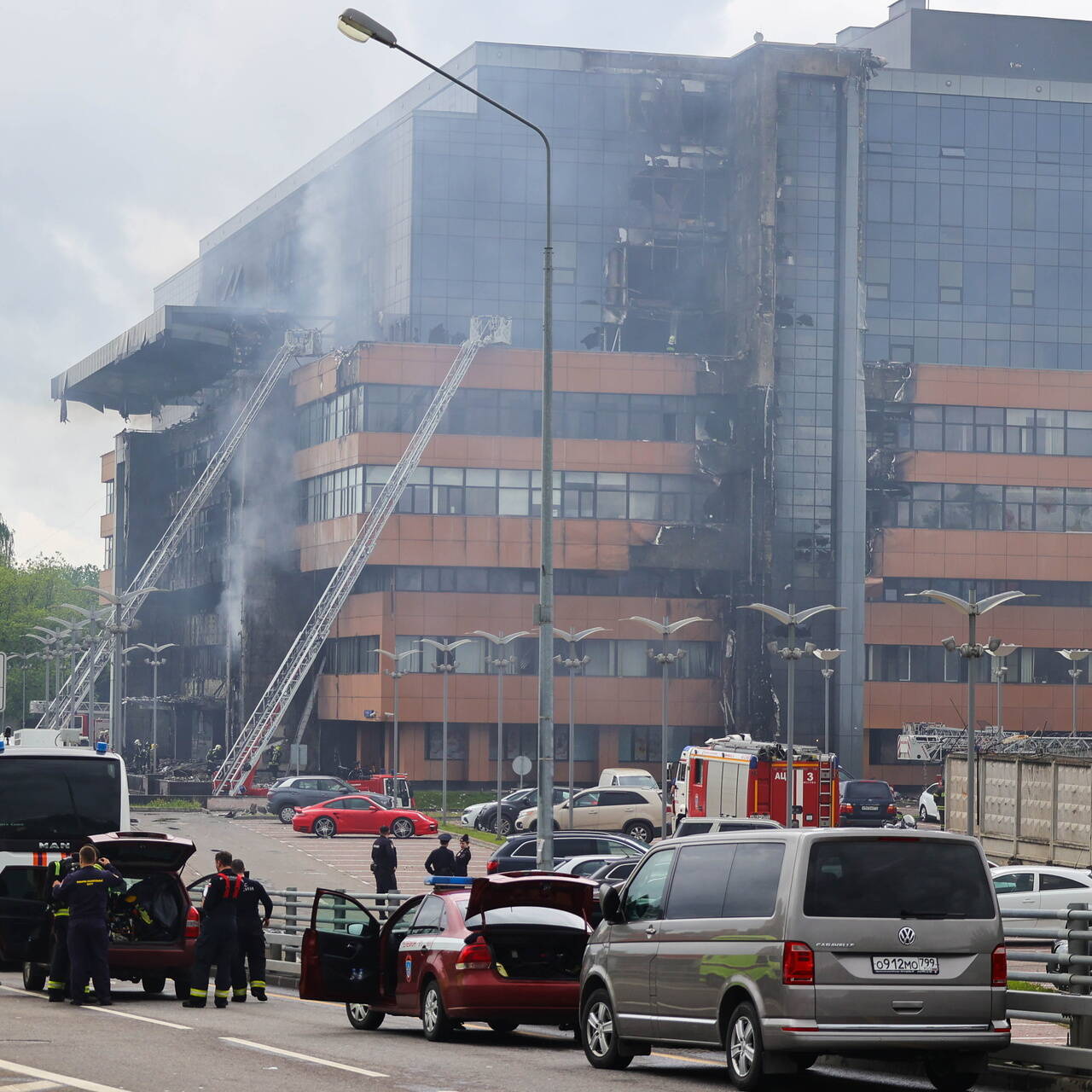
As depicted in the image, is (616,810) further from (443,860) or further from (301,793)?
(443,860)

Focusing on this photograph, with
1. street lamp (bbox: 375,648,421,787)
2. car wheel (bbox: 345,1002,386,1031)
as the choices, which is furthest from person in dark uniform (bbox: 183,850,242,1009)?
street lamp (bbox: 375,648,421,787)

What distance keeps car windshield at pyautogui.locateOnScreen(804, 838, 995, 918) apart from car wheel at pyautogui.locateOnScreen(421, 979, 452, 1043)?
Answer: 5.35 metres

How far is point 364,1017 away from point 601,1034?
435 cm

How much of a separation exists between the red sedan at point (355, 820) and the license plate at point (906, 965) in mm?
50227

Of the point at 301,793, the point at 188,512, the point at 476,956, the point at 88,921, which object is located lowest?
the point at 301,793

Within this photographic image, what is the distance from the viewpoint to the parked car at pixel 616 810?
56.2 meters

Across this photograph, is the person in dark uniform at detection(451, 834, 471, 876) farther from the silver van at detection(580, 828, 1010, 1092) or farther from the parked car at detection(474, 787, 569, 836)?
the parked car at detection(474, 787, 569, 836)

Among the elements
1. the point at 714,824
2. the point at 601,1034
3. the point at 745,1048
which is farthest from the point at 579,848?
the point at 745,1048

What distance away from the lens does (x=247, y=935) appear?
20859 millimetres

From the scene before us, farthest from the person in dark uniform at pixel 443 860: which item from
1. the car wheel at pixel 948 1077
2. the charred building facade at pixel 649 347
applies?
the charred building facade at pixel 649 347

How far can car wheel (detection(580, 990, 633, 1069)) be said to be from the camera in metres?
14.8

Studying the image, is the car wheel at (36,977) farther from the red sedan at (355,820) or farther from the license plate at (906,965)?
the red sedan at (355,820)

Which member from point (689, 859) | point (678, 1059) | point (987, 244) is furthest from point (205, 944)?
point (987, 244)

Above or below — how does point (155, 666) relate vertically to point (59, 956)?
above
